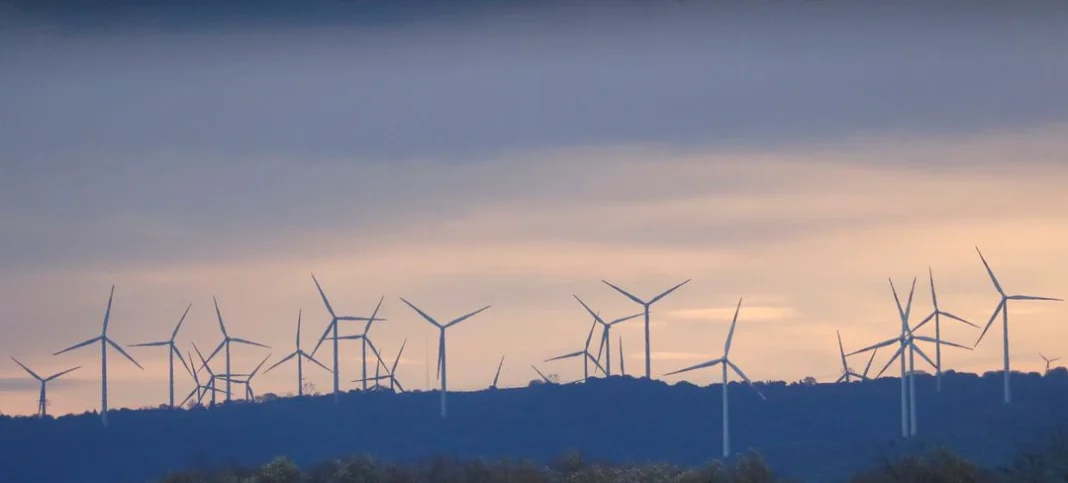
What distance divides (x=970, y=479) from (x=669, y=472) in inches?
740

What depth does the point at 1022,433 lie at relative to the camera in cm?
18625

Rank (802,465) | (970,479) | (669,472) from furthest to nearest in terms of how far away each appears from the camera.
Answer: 1. (802,465)
2. (669,472)
3. (970,479)

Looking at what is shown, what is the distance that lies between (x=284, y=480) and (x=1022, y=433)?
292ft

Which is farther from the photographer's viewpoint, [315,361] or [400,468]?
[315,361]

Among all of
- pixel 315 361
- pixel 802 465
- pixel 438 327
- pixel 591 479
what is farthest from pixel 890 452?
pixel 591 479

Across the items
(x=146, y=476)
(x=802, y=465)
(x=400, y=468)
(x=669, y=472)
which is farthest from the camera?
(x=146, y=476)

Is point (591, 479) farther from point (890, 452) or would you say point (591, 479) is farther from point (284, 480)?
point (890, 452)

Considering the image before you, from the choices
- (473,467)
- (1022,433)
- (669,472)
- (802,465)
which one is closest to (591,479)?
(669,472)

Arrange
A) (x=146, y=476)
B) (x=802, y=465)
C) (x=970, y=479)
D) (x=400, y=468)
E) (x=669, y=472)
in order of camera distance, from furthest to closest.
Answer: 1. (x=146, y=476)
2. (x=802, y=465)
3. (x=400, y=468)
4. (x=669, y=472)
5. (x=970, y=479)

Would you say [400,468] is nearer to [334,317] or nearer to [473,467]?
[473,467]

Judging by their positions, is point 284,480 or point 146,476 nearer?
point 284,480

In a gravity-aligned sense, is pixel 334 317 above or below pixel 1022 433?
above

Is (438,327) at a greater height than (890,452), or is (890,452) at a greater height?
(438,327)

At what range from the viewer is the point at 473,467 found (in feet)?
444
